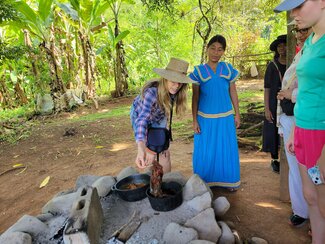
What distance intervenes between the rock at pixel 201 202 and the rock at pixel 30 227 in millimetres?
1165

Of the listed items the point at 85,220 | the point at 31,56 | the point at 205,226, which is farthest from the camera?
the point at 31,56

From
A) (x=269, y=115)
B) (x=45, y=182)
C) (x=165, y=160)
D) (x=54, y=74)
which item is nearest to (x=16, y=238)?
(x=165, y=160)

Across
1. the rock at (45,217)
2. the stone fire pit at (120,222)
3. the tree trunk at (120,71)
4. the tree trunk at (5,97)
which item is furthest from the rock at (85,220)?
the tree trunk at (5,97)

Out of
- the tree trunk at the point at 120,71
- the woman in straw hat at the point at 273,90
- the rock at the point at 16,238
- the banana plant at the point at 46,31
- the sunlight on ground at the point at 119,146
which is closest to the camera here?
the rock at the point at 16,238

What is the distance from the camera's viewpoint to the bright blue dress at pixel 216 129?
109 inches

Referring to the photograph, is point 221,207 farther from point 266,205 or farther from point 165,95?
point 165,95

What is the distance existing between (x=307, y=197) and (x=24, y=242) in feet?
6.15

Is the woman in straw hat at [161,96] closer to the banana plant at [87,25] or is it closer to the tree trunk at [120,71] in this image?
the banana plant at [87,25]

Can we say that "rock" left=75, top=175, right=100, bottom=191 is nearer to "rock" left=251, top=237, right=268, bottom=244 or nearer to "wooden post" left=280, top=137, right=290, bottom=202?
"rock" left=251, top=237, right=268, bottom=244

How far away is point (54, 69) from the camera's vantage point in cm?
773

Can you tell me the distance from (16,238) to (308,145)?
192 cm

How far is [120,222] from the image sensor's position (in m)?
2.15

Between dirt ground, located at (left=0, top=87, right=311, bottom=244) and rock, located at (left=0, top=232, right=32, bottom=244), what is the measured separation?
49.0 inches

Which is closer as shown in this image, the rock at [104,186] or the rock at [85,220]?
the rock at [85,220]
